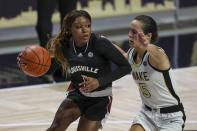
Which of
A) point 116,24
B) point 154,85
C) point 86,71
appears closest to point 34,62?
point 86,71

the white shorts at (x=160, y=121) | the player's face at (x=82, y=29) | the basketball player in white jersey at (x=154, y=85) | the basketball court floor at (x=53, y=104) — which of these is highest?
the player's face at (x=82, y=29)

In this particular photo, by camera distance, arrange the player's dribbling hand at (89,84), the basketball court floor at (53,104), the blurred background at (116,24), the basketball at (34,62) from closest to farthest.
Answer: the player's dribbling hand at (89,84) → the basketball at (34,62) → the basketball court floor at (53,104) → the blurred background at (116,24)

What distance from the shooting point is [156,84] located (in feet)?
14.5

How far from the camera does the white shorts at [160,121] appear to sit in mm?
4352

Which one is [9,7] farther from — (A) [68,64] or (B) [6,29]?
(A) [68,64]

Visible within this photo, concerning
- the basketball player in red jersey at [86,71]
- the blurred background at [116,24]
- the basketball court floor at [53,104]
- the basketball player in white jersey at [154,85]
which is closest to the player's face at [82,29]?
the basketball player in red jersey at [86,71]

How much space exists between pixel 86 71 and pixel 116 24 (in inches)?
315

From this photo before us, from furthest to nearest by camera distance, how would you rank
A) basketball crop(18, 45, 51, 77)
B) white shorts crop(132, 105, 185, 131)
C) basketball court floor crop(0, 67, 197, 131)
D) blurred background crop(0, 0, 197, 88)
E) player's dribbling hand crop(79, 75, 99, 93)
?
blurred background crop(0, 0, 197, 88) → basketball court floor crop(0, 67, 197, 131) → basketball crop(18, 45, 51, 77) → white shorts crop(132, 105, 185, 131) → player's dribbling hand crop(79, 75, 99, 93)

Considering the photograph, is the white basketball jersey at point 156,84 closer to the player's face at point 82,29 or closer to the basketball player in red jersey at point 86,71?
the basketball player in red jersey at point 86,71

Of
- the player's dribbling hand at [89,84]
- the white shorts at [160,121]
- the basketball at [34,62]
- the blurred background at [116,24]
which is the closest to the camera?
the player's dribbling hand at [89,84]

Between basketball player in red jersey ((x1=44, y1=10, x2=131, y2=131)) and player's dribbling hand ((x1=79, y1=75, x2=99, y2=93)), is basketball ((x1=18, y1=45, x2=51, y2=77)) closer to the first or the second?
basketball player in red jersey ((x1=44, y1=10, x2=131, y2=131))

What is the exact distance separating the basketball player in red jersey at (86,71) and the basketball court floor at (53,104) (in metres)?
1.02

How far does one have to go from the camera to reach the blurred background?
9629mm

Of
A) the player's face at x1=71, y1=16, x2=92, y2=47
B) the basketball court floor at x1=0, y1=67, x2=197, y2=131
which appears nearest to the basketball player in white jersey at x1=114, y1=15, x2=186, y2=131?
the player's face at x1=71, y1=16, x2=92, y2=47
